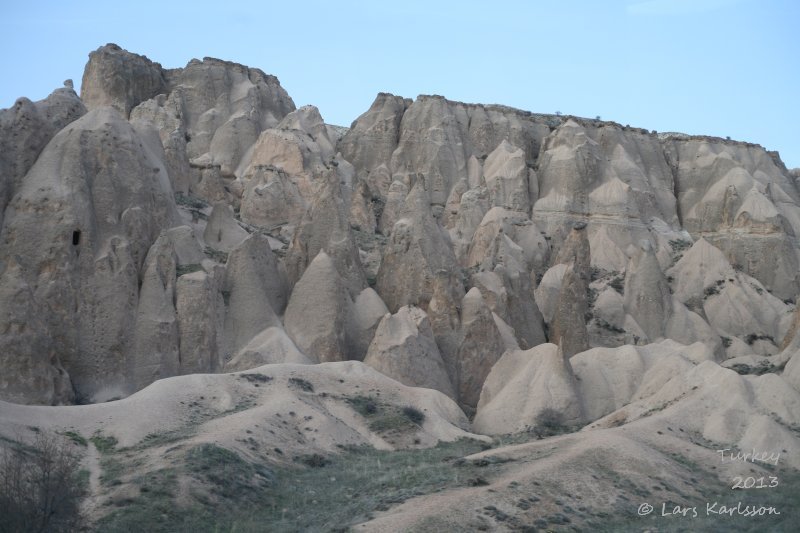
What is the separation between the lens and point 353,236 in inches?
1919

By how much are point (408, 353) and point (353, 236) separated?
840cm

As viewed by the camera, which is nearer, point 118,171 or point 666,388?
point 666,388

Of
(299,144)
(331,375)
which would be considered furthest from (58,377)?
(299,144)

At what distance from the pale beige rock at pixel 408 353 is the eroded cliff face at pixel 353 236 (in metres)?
0.09

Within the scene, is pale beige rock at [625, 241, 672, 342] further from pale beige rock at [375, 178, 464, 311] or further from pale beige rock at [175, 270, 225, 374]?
pale beige rock at [175, 270, 225, 374]

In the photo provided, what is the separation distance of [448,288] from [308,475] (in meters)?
18.1

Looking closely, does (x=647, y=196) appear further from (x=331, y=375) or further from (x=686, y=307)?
(x=331, y=375)

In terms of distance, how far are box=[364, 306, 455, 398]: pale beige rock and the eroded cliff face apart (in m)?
0.09

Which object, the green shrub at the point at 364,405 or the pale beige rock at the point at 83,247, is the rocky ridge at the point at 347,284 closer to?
the pale beige rock at the point at 83,247

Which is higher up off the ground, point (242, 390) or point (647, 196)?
point (647, 196)

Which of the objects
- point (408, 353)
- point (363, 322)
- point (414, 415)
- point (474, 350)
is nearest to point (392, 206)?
point (363, 322)

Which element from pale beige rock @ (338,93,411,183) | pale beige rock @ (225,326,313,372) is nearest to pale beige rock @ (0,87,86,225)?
pale beige rock @ (225,326,313,372)

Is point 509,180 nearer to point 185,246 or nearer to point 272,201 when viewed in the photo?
point 272,201

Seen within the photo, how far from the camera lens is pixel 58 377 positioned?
35344 mm
